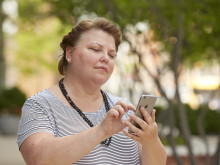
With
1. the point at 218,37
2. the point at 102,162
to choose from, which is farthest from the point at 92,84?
the point at 218,37

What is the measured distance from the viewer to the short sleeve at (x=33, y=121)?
302 centimetres

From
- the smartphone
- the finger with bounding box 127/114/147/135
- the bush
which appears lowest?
the bush

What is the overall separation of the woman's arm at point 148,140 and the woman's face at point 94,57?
42 cm

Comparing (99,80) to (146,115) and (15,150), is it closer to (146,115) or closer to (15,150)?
(146,115)

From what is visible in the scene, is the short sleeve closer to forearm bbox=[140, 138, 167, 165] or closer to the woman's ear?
the woman's ear

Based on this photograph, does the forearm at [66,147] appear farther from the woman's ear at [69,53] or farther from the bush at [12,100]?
the bush at [12,100]

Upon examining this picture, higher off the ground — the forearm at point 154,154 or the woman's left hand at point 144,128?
the woman's left hand at point 144,128

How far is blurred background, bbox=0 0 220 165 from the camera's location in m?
7.94

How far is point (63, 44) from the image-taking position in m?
3.41

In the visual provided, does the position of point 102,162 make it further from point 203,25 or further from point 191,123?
point 191,123

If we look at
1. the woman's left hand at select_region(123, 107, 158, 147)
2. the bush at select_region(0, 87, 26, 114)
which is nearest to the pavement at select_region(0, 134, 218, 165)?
the bush at select_region(0, 87, 26, 114)

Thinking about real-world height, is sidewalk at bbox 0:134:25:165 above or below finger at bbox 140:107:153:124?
below

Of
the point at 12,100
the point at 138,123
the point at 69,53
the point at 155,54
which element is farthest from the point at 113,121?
the point at 12,100

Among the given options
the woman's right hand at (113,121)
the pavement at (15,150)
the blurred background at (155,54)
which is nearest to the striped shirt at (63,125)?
the woman's right hand at (113,121)
